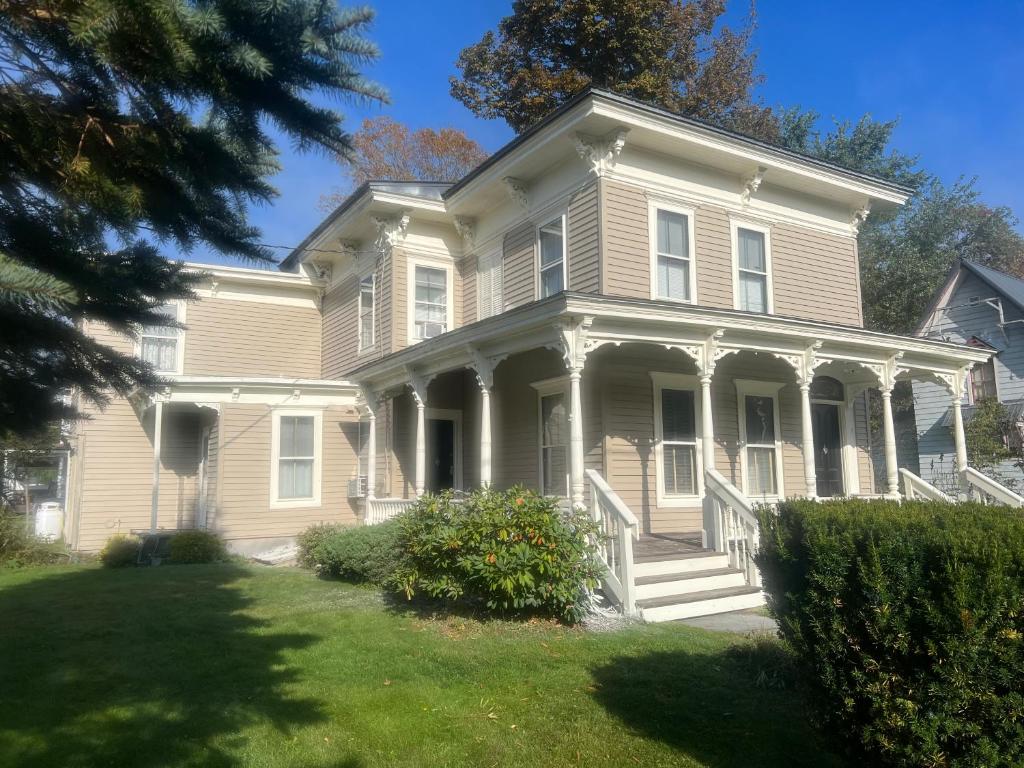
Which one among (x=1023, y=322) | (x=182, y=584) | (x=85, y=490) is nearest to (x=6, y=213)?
(x=182, y=584)

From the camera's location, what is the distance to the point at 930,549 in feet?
11.5

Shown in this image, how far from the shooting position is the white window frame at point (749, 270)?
1343 cm

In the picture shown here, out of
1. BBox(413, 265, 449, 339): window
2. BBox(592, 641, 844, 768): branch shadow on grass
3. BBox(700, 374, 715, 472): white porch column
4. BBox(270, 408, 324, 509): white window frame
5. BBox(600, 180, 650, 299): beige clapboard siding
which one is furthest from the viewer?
BBox(270, 408, 324, 509): white window frame

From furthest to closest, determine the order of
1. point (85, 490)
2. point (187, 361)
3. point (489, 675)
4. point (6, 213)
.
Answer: point (187, 361) → point (85, 490) → point (489, 675) → point (6, 213)

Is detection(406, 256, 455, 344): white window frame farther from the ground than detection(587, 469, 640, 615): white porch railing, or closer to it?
→ farther from the ground

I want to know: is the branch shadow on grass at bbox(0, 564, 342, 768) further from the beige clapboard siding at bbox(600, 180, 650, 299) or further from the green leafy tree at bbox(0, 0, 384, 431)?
the beige clapboard siding at bbox(600, 180, 650, 299)

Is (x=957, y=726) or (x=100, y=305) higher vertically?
(x=100, y=305)

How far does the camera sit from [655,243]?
496 inches

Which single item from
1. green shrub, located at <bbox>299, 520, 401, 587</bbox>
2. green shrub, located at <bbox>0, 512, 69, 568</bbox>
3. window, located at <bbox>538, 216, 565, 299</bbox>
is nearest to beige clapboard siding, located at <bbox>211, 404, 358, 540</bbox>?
green shrub, located at <bbox>0, 512, 69, 568</bbox>

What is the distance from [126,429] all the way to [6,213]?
15120 mm

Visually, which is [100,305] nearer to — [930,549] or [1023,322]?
[930,549]

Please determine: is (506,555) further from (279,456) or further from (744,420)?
(279,456)

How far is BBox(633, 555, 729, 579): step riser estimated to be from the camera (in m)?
8.96

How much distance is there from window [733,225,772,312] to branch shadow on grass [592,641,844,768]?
27.0 ft
